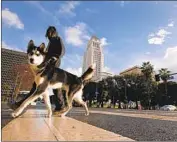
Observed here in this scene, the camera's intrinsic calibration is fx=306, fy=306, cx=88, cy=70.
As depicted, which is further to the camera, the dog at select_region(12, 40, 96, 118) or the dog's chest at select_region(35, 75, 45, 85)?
the dog's chest at select_region(35, 75, 45, 85)

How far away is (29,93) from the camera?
167 inches

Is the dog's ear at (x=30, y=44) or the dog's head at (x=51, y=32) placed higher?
the dog's head at (x=51, y=32)

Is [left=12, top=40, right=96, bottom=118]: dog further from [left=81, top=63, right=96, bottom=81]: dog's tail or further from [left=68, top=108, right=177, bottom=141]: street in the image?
[left=68, top=108, right=177, bottom=141]: street

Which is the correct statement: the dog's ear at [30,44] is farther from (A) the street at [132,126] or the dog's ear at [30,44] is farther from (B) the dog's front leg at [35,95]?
(A) the street at [132,126]

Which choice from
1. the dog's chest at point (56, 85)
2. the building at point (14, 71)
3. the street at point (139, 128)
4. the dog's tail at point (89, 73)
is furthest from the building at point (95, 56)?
the street at point (139, 128)

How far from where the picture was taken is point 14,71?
13.1 feet

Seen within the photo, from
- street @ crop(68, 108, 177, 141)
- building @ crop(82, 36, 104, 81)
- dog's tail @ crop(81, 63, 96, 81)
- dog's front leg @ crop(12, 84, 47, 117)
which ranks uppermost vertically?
building @ crop(82, 36, 104, 81)

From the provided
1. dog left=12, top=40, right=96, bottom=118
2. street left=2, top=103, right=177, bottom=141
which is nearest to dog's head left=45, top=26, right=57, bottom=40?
A: dog left=12, top=40, right=96, bottom=118

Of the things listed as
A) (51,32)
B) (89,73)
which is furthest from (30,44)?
(89,73)

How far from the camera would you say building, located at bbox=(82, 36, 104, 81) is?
341 centimetres

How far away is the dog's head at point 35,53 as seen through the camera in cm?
372

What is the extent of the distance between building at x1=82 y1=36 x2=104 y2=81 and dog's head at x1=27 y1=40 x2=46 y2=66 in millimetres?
548

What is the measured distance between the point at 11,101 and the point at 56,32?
68.7 inches

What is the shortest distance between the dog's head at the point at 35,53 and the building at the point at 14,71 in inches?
2.9
